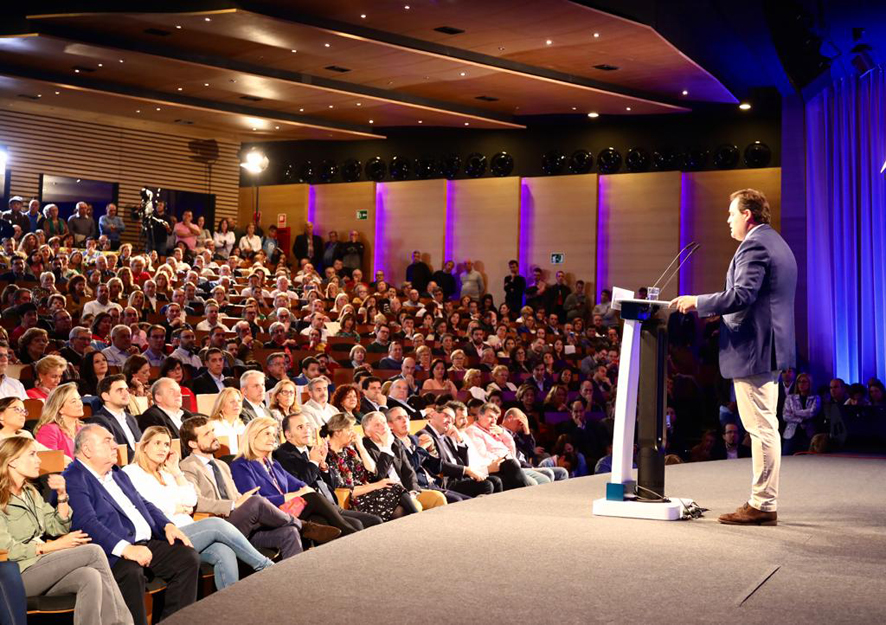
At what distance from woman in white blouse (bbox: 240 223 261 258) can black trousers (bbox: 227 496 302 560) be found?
11192 millimetres

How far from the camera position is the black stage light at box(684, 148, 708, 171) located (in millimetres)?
14258

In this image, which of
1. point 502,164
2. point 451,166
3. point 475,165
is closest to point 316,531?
point 502,164

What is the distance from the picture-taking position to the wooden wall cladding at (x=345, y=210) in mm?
16641

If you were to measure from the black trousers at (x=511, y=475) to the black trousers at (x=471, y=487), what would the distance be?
0.34m

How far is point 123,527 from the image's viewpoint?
3891 mm

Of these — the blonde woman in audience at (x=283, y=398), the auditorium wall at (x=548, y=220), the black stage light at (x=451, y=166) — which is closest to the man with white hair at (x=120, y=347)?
the blonde woman in audience at (x=283, y=398)

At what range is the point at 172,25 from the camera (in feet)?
35.4

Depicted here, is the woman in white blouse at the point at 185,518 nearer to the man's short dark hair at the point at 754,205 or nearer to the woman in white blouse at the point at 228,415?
the woman in white blouse at the point at 228,415

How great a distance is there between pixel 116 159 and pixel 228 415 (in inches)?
478

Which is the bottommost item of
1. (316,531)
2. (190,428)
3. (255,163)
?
(316,531)

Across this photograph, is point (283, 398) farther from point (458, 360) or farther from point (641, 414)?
point (458, 360)

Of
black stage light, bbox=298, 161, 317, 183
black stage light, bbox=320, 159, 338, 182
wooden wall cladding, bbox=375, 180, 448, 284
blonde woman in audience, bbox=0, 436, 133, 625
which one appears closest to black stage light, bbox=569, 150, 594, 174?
wooden wall cladding, bbox=375, 180, 448, 284

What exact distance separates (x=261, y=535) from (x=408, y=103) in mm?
10055

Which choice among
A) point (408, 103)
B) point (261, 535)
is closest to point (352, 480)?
point (261, 535)
